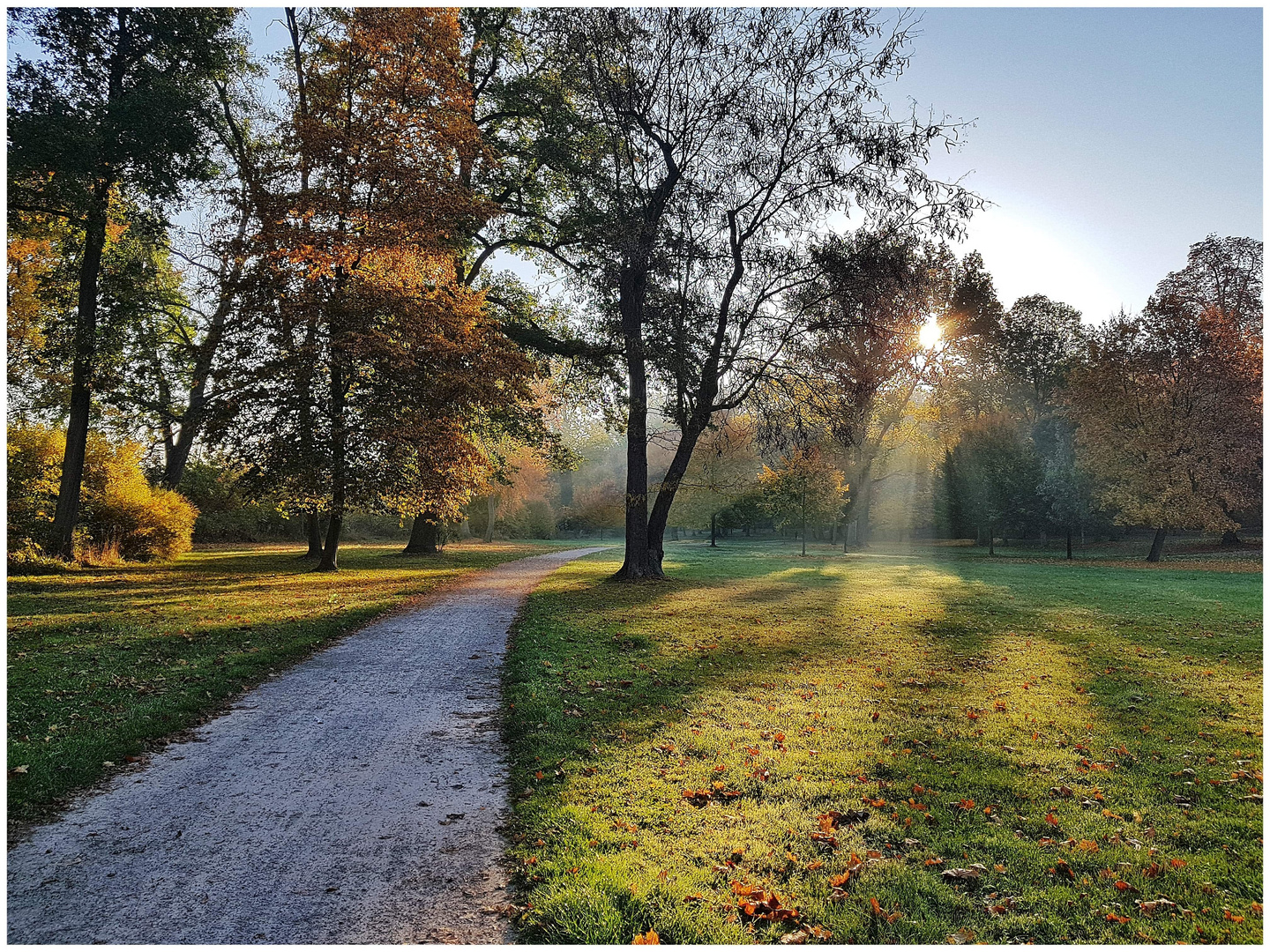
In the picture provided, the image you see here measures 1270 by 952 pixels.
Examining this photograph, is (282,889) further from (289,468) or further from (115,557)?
(115,557)

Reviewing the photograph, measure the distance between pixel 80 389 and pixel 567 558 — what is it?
18.9 metres

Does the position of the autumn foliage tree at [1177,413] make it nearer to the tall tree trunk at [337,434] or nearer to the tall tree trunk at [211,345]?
the tall tree trunk at [337,434]

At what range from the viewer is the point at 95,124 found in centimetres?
1520

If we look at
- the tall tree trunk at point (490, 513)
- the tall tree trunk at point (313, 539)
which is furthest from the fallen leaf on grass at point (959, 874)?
the tall tree trunk at point (490, 513)

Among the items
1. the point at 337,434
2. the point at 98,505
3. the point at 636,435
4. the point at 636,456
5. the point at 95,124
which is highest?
the point at 95,124

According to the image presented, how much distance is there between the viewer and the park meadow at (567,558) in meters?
3.73

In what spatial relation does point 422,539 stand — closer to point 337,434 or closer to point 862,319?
point 337,434

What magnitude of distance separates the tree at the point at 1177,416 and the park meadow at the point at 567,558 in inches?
7.3

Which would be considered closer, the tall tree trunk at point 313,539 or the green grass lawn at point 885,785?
the green grass lawn at point 885,785

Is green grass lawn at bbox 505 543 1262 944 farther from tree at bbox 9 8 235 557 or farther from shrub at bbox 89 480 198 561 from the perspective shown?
shrub at bbox 89 480 198 561

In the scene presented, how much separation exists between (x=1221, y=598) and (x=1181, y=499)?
16504mm

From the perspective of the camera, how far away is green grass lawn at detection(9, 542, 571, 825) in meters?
5.18

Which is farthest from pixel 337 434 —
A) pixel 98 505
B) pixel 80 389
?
pixel 98 505

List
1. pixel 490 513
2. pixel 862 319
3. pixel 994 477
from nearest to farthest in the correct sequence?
pixel 862 319
pixel 994 477
pixel 490 513
